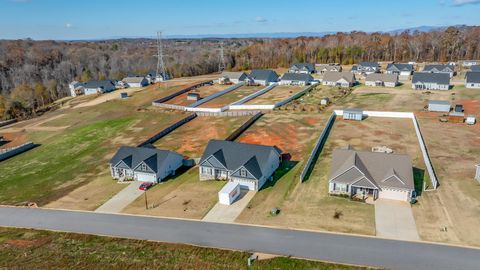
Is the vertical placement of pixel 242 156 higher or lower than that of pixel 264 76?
lower

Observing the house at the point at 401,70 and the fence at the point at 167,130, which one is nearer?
the fence at the point at 167,130

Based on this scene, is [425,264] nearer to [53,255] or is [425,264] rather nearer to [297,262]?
[297,262]

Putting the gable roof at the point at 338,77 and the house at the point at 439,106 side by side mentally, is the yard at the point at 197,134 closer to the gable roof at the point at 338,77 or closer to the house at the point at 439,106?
the house at the point at 439,106

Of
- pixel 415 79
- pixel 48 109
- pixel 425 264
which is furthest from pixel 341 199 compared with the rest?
pixel 48 109

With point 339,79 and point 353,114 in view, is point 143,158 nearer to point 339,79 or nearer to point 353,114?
point 353,114

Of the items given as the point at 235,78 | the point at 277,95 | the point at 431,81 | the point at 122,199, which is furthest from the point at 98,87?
the point at 431,81

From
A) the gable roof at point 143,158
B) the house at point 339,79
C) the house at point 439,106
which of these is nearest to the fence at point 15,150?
the gable roof at point 143,158
